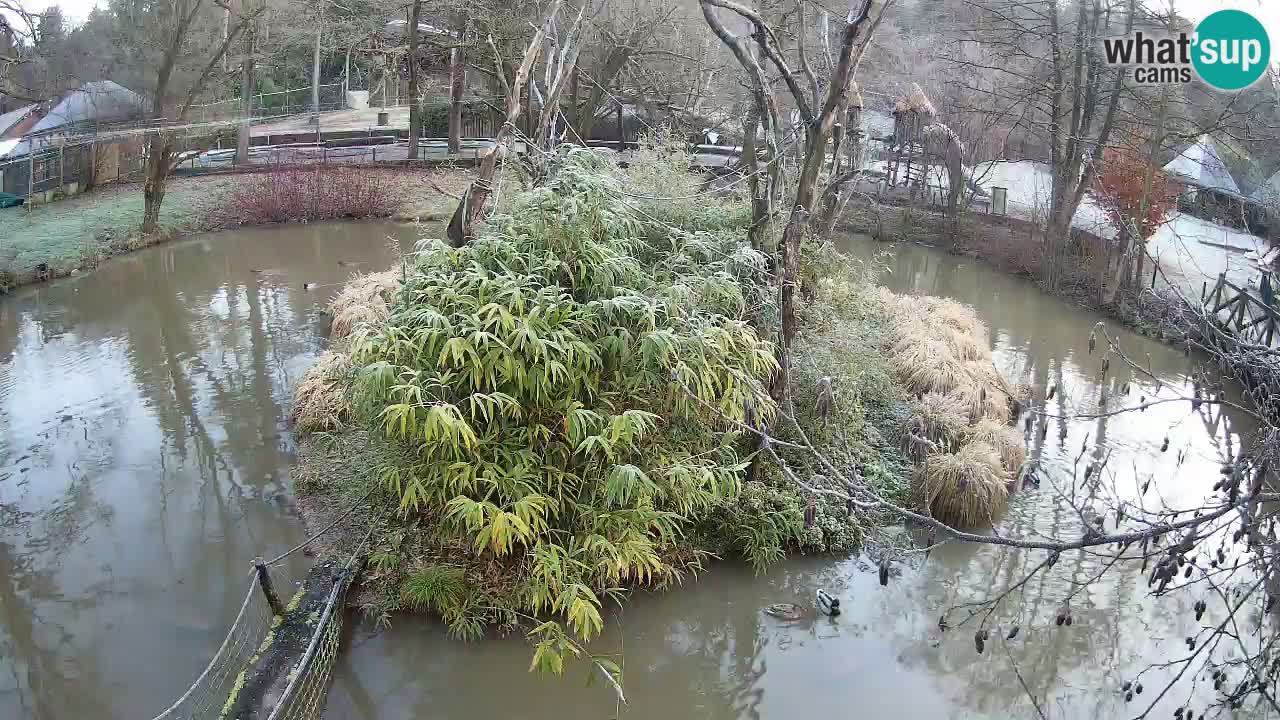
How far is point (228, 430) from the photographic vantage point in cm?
823

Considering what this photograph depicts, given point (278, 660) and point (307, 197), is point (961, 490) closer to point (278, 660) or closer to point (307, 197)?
point (278, 660)

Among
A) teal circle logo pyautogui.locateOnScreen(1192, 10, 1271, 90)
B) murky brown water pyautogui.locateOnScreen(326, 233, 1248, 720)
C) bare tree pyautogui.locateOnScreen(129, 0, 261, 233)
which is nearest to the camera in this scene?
murky brown water pyautogui.locateOnScreen(326, 233, 1248, 720)

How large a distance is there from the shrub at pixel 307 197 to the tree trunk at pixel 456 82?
11.4 ft

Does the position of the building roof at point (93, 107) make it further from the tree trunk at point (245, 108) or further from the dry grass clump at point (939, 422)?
the dry grass clump at point (939, 422)

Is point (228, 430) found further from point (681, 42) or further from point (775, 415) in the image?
point (681, 42)

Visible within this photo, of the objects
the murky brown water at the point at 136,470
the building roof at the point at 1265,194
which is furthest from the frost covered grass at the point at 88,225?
the building roof at the point at 1265,194

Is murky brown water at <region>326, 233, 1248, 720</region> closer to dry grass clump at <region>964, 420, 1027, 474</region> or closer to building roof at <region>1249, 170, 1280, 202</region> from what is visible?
dry grass clump at <region>964, 420, 1027, 474</region>

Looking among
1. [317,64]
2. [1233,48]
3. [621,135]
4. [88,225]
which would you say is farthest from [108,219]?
[1233,48]

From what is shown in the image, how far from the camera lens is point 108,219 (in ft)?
48.9

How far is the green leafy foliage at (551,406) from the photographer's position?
518 centimetres

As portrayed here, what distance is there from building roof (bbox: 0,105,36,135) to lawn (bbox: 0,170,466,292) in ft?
5.66

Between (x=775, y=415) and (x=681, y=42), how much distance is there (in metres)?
13.9

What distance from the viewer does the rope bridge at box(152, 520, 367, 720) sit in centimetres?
454

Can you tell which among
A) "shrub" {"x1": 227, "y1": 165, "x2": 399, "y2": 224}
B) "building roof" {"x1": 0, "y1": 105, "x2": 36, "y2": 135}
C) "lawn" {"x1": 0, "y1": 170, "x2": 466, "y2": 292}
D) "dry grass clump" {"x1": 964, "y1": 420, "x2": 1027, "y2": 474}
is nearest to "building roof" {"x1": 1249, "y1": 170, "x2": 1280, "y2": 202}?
"dry grass clump" {"x1": 964, "y1": 420, "x2": 1027, "y2": 474}
